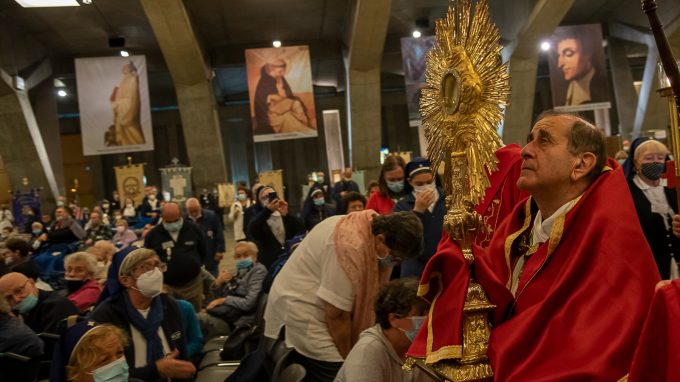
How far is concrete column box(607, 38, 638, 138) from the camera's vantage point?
20.5 m

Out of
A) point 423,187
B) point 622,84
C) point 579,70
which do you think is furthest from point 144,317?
point 622,84

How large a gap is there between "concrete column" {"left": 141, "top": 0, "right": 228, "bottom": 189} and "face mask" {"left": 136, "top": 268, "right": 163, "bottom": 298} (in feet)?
40.8

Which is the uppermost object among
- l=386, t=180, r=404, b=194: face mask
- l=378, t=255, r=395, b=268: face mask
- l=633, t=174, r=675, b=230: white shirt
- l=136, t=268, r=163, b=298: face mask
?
l=386, t=180, r=404, b=194: face mask

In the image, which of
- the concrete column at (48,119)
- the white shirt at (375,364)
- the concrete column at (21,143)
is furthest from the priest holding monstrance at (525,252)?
the concrete column at (48,119)

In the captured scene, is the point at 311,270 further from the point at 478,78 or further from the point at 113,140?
the point at 113,140

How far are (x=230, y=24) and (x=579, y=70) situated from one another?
32.1 feet

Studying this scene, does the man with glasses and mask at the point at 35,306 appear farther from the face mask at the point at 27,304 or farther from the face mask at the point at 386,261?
the face mask at the point at 386,261

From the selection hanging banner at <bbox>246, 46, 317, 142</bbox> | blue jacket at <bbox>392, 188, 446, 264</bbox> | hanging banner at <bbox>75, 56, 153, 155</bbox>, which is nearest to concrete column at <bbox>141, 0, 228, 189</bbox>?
hanging banner at <bbox>75, 56, 153, 155</bbox>

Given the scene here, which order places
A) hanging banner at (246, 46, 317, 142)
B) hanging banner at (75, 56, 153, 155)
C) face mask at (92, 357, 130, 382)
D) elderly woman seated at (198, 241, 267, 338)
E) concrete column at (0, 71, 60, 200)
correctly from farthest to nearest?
concrete column at (0, 71, 60, 200) → hanging banner at (246, 46, 317, 142) → hanging banner at (75, 56, 153, 155) → elderly woman seated at (198, 241, 267, 338) → face mask at (92, 357, 130, 382)

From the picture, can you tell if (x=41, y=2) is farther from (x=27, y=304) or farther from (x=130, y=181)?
(x=27, y=304)

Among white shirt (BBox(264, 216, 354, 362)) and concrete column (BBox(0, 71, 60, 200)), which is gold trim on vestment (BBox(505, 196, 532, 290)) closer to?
white shirt (BBox(264, 216, 354, 362))

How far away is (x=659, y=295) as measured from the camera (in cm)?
110

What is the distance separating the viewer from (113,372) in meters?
3.17

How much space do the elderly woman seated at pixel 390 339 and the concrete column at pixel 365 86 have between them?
43.9 ft
